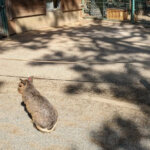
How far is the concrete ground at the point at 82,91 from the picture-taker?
12.6ft

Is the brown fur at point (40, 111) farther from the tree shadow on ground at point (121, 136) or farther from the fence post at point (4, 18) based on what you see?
the fence post at point (4, 18)

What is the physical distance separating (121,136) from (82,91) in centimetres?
184

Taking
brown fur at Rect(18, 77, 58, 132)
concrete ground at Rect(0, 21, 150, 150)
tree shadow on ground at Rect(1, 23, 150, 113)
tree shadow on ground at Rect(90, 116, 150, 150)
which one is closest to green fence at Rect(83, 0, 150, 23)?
tree shadow on ground at Rect(1, 23, 150, 113)

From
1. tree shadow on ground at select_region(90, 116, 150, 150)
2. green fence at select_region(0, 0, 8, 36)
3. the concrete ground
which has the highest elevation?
green fence at select_region(0, 0, 8, 36)

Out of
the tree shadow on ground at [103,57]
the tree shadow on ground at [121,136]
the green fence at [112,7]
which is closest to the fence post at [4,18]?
the tree shadow on ground at [103,57]

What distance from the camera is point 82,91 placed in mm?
5516

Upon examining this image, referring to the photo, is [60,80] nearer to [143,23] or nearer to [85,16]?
[143,23]

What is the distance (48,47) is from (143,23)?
771 centimetres

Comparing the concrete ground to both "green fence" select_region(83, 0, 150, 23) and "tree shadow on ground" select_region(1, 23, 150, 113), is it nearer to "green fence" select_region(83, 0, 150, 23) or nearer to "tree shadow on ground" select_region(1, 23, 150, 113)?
"tree shadow on ground" select_region(1, 23, 150, 113)

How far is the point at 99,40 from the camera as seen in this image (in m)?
10.5

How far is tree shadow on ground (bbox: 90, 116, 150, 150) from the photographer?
368 cm

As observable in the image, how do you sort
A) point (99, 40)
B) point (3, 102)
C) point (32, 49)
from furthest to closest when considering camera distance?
1. point (99, 40)
2. point (32, 49)
3. point (3, 102)

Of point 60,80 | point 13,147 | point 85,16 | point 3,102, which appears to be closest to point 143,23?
point 85,16

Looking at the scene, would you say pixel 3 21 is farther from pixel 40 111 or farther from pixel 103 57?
pixel 40 111
